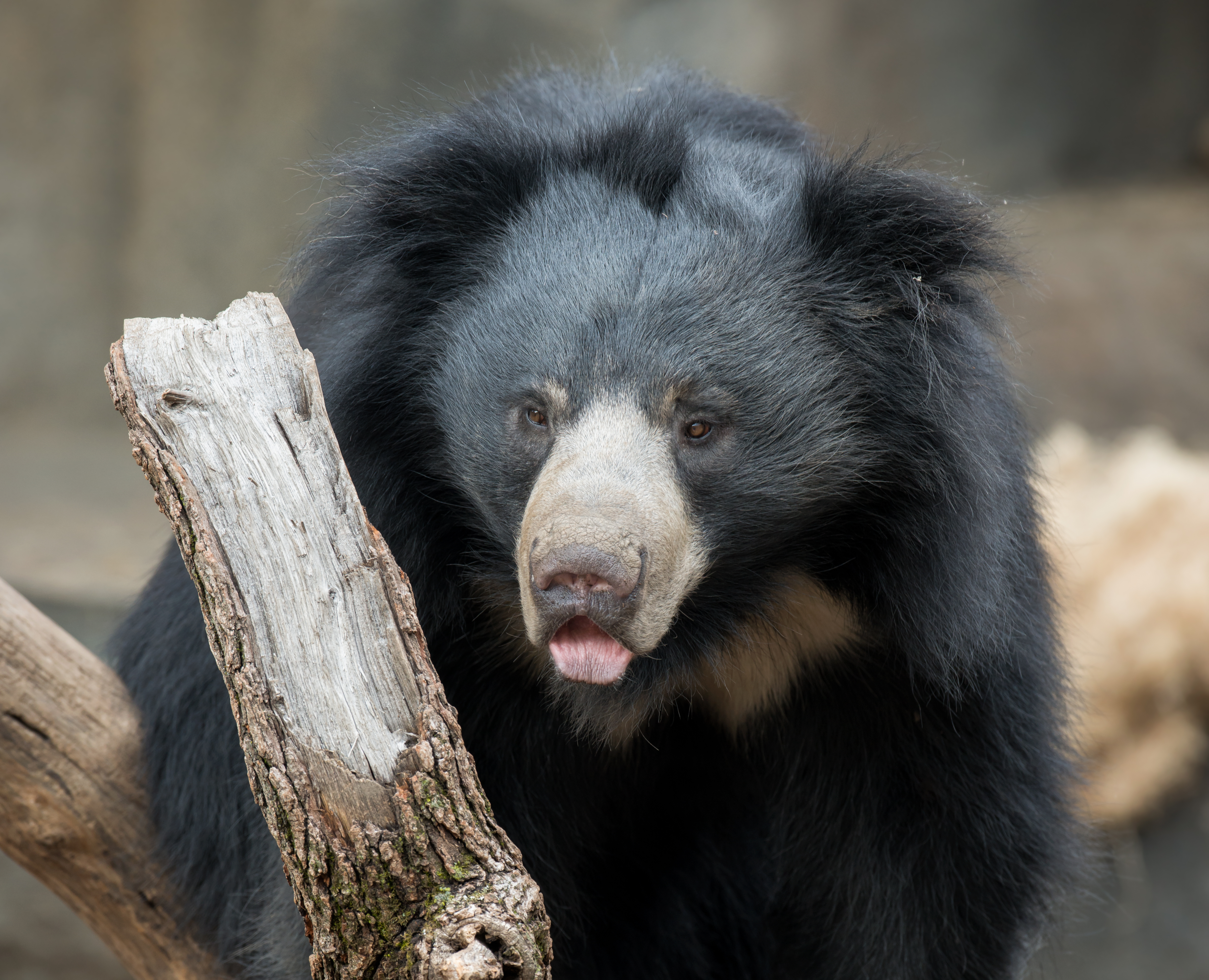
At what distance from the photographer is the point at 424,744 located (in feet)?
5.89

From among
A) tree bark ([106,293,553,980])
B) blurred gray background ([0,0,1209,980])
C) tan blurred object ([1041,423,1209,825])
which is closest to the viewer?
tree bark ([106,293,553,980])

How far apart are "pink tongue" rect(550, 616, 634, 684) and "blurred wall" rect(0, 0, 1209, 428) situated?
4.88 m

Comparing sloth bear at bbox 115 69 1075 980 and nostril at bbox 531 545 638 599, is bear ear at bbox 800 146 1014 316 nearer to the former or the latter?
sloth bear at bbox 115 69 1075 980

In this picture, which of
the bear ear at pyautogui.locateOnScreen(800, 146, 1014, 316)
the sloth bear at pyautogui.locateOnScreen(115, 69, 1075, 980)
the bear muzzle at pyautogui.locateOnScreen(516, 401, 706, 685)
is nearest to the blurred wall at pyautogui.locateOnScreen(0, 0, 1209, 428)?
the sloth bear at pyautogui.locateOnScreen(115, 69, 1075, 980)

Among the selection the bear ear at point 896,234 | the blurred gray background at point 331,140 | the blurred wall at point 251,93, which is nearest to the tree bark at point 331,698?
the bear ear at point 896,234

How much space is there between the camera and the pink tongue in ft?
7.02

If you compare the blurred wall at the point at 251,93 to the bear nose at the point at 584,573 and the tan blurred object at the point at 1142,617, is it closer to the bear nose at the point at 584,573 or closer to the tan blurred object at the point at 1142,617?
the tan blurred object at the point at 1142,617

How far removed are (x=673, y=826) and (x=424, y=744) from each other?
1.47m

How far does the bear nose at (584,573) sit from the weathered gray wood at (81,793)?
1.32 m

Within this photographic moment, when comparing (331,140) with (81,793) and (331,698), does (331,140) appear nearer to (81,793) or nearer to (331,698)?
(81,793)

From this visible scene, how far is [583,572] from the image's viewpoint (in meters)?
2.01

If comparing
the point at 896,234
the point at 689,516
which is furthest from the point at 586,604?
the point at 896,234

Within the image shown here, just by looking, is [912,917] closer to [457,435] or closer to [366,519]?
[457,435]

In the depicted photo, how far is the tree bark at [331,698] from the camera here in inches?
69.4
